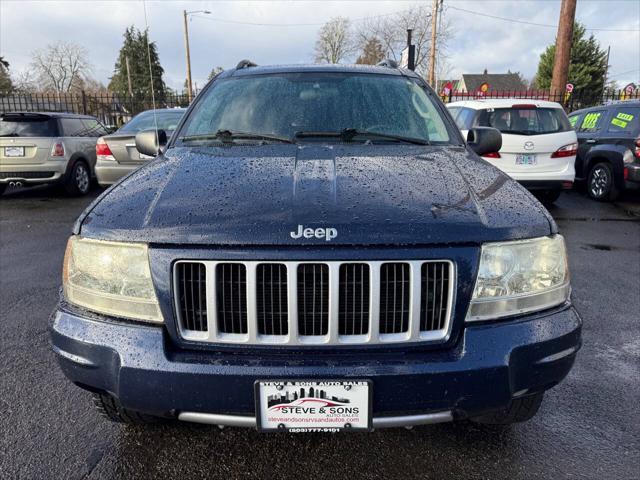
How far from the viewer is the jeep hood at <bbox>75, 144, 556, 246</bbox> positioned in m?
1.67

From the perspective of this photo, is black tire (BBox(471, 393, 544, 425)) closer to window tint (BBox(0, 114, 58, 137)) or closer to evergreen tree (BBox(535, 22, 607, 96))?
window tint (BBox(0, 114, 58, 137))

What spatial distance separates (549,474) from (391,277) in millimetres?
1199

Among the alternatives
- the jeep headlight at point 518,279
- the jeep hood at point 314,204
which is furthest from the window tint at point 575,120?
the jeep headlight at point 518,279

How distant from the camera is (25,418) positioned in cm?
242

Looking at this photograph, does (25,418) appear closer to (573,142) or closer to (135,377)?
(135,377)

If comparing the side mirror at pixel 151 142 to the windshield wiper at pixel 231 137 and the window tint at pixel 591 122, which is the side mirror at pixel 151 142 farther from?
the window tint at pixel 591 122

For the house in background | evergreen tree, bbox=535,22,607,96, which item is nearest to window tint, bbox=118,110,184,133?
evergreen tree, bbox=535,22,607,96

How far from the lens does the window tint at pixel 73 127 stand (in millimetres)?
8820

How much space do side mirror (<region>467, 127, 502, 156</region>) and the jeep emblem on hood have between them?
1931mm

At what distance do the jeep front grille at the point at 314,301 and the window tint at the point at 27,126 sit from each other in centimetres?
837

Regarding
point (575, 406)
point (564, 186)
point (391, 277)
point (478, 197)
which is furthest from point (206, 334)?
point (564, 186)

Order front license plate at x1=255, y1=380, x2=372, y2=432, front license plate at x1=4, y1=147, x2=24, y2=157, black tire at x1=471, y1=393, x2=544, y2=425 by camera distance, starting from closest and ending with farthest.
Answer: front license plate at x1=255, y1=380, x2=372, y2=432 < black tire at x1=471, y1=393, x2=544, y2=425 < front license plate at x1=4, y1=147, x2=24, y2=157

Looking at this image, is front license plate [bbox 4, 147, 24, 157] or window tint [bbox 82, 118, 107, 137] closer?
front license plate [bbox 4, 147, 24, 157]

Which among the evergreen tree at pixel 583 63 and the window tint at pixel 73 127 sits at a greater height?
the evergreen tree at pixel 583 63
